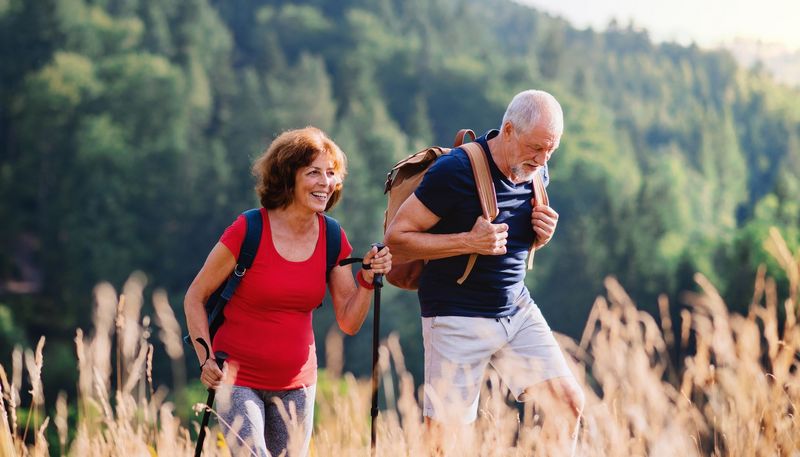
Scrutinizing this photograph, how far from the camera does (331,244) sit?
148 inches

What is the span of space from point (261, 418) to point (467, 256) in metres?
0.96

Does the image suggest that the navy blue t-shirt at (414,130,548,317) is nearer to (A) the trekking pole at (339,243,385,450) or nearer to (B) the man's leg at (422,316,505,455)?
(B) the man's leg at (422,316,505,455)

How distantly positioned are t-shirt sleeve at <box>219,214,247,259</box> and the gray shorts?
79cm

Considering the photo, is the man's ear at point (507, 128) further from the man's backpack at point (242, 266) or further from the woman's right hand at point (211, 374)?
the woman's right hand at point (211, 374)

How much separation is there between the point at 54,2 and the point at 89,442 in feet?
209

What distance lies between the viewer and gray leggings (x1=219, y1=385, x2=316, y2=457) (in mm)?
3320

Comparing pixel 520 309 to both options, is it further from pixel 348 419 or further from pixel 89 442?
pixel 89 442

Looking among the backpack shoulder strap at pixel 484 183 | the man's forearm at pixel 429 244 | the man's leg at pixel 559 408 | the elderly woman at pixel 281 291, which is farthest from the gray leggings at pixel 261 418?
the backpack shoulder strap at pixel 484 183

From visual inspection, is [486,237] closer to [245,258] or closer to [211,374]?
[245,258]

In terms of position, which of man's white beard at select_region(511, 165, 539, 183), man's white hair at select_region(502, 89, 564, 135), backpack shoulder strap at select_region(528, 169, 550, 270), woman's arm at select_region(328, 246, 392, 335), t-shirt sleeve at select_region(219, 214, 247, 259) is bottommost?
woman's arm at select_region(328, 246, 392, 335)

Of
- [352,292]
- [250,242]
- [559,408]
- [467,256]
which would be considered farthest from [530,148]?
[250,242]

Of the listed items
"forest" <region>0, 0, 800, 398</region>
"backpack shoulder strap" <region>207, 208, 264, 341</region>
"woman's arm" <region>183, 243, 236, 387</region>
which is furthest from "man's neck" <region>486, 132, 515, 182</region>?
"forest" <region>0, 0, 800, 398</region>

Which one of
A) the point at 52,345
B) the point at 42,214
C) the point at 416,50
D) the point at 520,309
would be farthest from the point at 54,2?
the point at 520,309

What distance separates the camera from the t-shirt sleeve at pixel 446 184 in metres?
3.85
